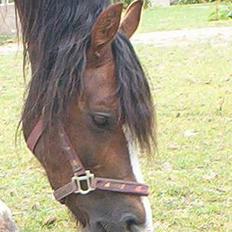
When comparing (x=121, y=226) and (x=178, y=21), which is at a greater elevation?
(x=121, y=226)

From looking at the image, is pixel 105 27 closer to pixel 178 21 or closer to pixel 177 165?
pixel 177 165

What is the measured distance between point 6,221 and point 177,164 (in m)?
1.36

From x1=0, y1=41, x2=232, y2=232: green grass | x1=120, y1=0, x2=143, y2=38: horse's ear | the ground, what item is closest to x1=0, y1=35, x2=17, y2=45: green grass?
the ground

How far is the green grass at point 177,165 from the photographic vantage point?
3234 mm

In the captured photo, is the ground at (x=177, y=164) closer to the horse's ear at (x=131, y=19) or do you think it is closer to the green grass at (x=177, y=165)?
the green grass at (x=177, y=165)

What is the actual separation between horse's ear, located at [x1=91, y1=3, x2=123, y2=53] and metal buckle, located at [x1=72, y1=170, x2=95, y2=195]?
0.37 meters

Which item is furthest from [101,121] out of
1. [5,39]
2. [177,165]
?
[5,39]

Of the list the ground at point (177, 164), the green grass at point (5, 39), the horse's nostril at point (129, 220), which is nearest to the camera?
the horse's nostril at point (129, 220)

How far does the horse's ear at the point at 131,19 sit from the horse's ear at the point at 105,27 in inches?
7.6

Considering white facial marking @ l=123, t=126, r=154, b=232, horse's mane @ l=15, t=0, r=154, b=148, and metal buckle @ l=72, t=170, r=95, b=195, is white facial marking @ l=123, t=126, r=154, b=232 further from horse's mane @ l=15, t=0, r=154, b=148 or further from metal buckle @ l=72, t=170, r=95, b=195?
metal buckle @ l=72, t=170, r=95, b=195

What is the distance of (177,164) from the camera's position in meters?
4.00

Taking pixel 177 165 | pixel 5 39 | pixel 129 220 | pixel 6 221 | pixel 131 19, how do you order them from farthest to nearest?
1. pixel 5 39
2. pixel 177 165
3. pixel 6 221
4. pixel 131 19
5. pixel 129 220

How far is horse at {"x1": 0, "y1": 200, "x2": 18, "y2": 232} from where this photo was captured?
2.94 metres

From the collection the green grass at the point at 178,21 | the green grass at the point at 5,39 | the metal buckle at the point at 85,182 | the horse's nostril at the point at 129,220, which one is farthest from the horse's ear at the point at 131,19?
the green grass at the point at 178,21
